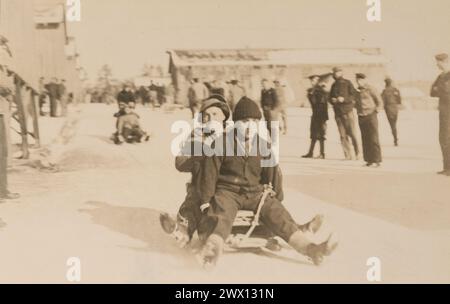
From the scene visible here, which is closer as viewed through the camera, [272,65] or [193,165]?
[193,165]

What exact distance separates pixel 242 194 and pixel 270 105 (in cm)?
71

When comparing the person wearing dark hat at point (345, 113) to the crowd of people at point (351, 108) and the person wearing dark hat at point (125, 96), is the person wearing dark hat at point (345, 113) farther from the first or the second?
the person wearing dark hat at point (125, 96)

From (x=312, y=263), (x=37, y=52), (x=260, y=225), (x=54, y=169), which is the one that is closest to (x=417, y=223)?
(x=312, y=263)

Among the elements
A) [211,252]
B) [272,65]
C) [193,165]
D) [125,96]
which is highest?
[272,65]

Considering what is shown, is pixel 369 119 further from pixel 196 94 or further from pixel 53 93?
pixel 53 93

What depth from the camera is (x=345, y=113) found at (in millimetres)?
4383

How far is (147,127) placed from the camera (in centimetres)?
434

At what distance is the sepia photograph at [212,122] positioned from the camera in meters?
4.14

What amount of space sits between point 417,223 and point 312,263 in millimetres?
788

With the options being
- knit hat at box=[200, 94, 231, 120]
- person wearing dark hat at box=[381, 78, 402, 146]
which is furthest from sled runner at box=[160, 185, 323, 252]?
person wearing dark hat at box=[381, 78, 402, 146]

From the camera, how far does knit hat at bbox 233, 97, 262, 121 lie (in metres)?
4.12

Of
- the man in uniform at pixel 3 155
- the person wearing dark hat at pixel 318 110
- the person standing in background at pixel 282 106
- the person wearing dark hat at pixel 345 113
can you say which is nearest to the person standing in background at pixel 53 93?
the man in uniform at pixel 3 155

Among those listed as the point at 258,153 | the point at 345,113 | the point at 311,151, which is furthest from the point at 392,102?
the point at 258,153

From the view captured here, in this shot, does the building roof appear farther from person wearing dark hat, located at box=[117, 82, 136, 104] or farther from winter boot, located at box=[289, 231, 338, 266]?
winter boot, located at box=[289, 231, 338, 266]
